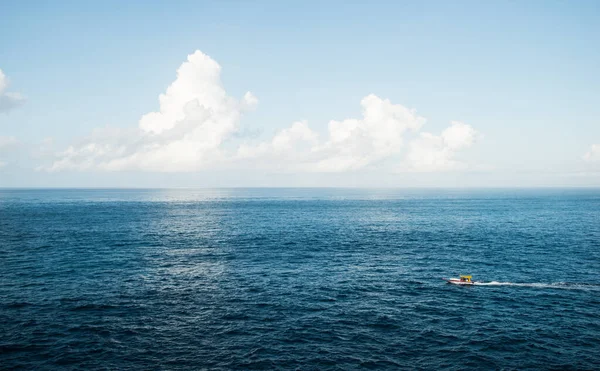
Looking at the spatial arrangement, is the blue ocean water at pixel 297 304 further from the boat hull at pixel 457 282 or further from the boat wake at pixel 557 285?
the boat hull at pixel 457 282

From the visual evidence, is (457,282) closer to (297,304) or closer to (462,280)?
(462,280)

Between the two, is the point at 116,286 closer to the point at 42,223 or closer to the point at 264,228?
the point at 264,228

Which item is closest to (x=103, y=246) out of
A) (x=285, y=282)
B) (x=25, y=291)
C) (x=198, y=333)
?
(x=25, y=291)

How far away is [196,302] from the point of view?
57.7 metres

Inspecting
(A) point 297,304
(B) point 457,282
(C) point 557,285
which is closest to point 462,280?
(B) point 457,282

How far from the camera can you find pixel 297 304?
2244 inches

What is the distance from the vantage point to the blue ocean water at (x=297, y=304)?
41375 mm

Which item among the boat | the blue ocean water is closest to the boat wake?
the blue ocean water

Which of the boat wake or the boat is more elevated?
the boat

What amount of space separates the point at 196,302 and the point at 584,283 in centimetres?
6503

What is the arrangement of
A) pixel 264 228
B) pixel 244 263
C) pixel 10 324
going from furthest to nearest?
pixel 264 228 → pixel 244 263 → pixel 10 324

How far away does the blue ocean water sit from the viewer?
4138 cm

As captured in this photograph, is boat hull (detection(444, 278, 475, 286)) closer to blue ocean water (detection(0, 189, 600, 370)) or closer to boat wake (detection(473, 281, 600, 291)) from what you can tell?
boat wake (detection(473, 281, 600, 291))

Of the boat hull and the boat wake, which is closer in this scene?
the boat wake
